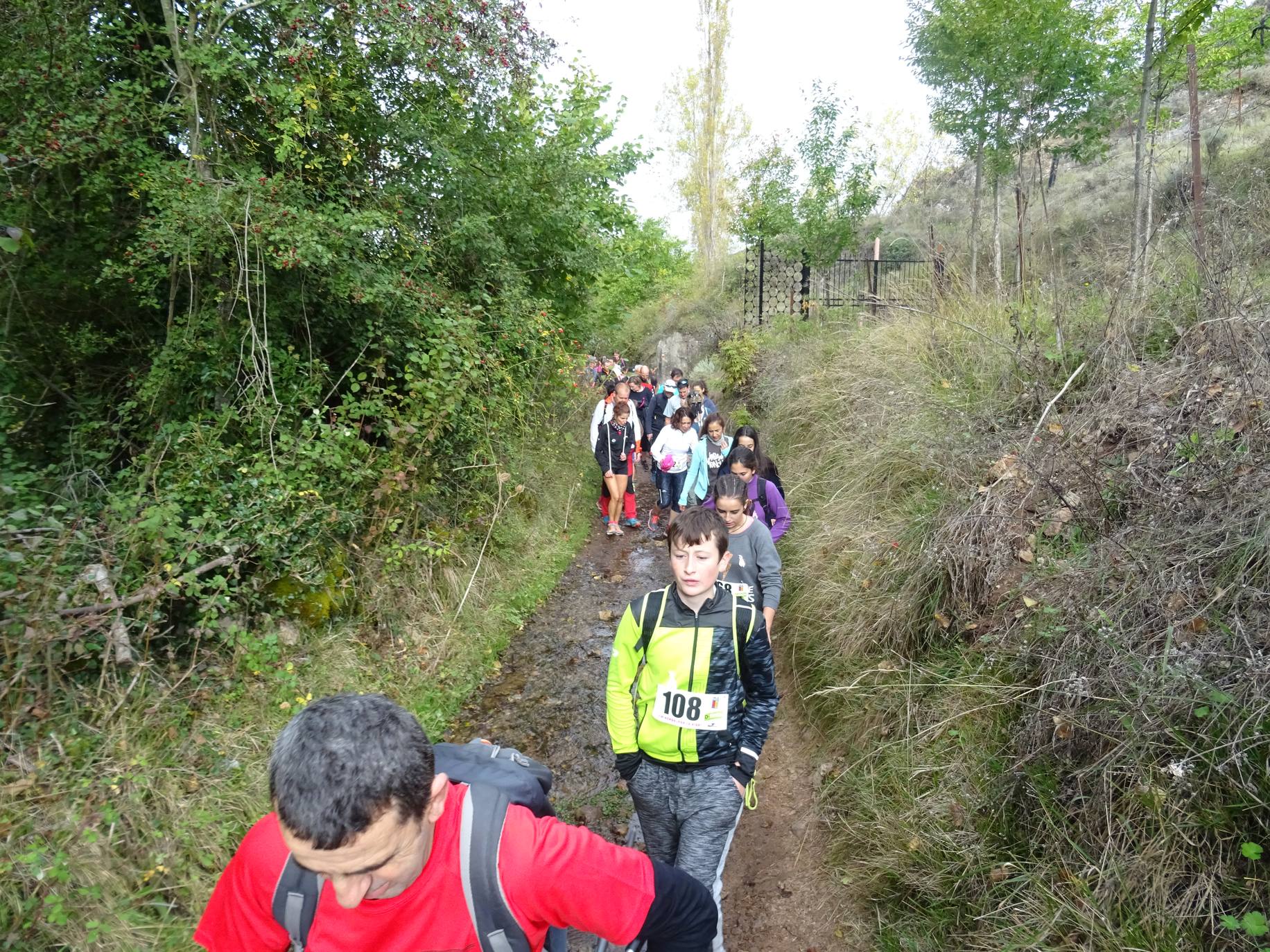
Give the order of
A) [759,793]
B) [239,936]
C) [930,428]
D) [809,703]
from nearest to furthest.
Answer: [239,936] → [759,793] → [809,703] → [930,428]

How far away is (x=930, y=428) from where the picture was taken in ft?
18.4

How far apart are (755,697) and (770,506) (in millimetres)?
2571

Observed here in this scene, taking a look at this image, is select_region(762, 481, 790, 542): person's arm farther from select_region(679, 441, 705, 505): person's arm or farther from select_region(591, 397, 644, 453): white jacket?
select_region(591, 397, 644, 453): white jacket

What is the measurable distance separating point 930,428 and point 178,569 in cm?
547

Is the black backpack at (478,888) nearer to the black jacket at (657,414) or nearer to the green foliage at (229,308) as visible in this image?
the green foliage at (229,308)

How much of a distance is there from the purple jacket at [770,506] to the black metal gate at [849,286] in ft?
13.7

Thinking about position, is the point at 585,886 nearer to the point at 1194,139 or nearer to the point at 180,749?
the point at 180,749

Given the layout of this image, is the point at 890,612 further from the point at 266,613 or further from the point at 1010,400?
the point at 266,613

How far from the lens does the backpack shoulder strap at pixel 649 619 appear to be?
2.62m

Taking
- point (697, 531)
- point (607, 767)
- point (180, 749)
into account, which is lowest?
point (607, 767)

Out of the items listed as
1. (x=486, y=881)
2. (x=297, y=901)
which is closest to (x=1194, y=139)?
(x=486, y=881)

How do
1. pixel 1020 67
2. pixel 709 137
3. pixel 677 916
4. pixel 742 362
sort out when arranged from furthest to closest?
1. pixel 709 137
2. pixel 742 362
3. pixel 1020 67
4. pixel 677 916

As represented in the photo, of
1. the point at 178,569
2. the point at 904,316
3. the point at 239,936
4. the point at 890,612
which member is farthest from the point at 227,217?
the point at 904,316

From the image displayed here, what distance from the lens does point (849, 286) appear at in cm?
1409
